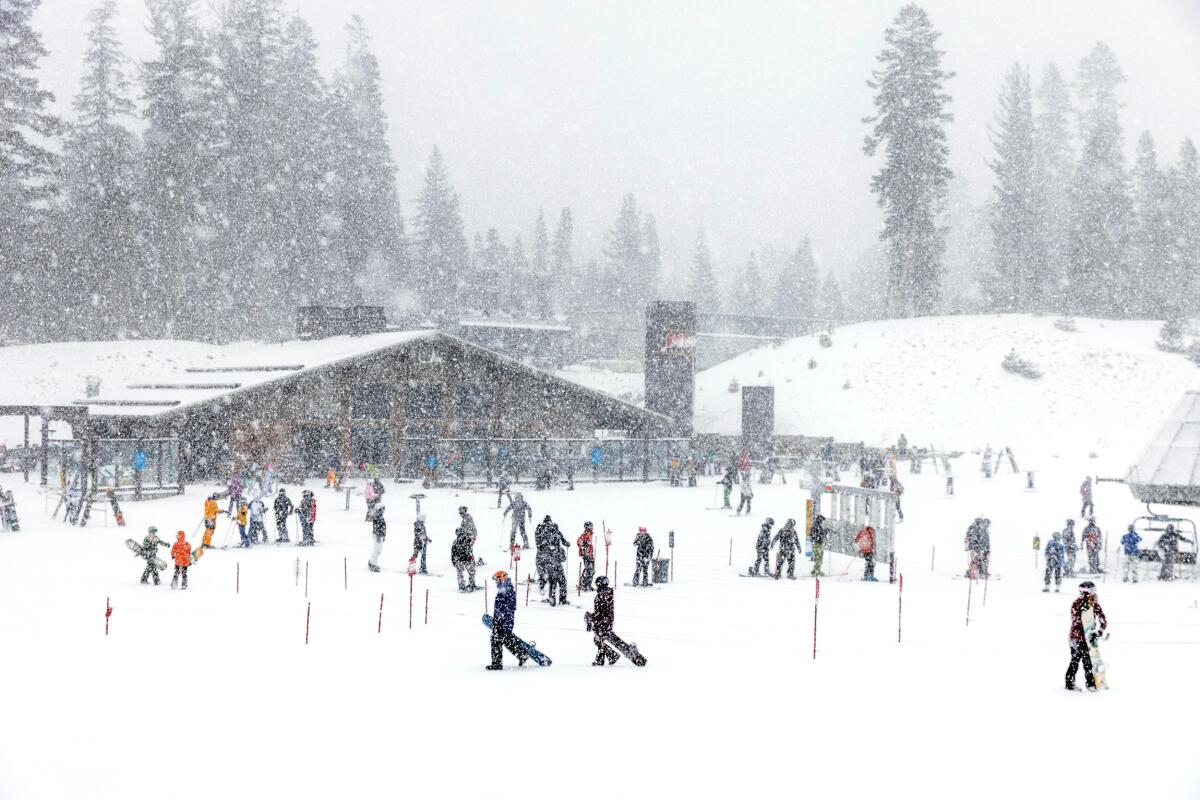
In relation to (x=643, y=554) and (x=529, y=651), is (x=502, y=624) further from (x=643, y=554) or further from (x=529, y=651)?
(x=643, y=554)

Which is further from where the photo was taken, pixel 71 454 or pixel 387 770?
pixel 71 454

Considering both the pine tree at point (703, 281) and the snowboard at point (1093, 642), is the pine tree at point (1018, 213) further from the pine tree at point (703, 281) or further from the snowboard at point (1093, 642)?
the snowboard at point (1093, 642)

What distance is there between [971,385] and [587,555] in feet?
156

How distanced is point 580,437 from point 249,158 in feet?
122

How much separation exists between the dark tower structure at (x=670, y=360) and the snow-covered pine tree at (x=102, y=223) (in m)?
33.4

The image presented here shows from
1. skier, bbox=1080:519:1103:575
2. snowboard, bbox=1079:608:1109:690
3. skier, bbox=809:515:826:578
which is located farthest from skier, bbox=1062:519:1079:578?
Answer: snowboard, bbox=1079:608:1109:690

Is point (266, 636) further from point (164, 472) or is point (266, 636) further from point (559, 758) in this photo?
point (164, 472)

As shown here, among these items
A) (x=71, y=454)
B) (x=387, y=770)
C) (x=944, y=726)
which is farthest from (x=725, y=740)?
(x=71, y=454)

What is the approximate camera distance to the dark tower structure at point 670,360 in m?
53.6

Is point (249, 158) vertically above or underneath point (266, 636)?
above

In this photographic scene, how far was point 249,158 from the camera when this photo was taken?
70062mm

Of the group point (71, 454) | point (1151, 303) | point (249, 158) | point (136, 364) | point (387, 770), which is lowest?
point (387, 770)

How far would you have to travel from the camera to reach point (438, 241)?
9488cm

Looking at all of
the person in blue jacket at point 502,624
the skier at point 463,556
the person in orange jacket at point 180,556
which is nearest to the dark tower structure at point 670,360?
the skier at point 463,556
